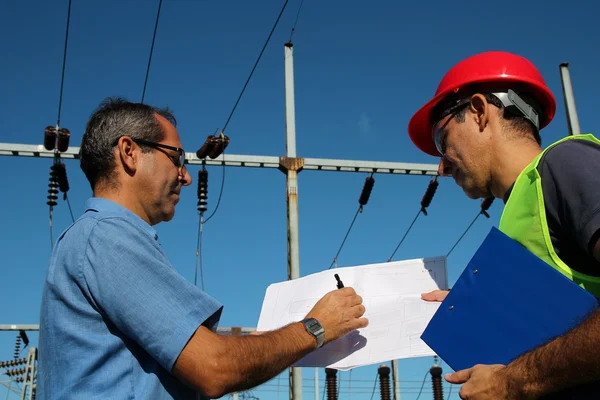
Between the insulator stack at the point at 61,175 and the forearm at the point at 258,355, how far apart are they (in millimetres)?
4952

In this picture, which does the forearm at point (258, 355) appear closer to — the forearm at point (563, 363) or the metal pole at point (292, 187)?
the forearm at point (563, 363)

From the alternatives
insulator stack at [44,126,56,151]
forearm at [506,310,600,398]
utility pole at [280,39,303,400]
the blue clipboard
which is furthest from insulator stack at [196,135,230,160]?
forearm at [506,310,600,398]

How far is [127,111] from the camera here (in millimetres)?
2215

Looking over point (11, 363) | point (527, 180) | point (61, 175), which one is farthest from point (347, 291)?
point (11, 363)

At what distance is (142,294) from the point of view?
165 cm

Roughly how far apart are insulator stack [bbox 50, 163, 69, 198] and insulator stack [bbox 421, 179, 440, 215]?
4.21 meters

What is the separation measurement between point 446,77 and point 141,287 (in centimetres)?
136

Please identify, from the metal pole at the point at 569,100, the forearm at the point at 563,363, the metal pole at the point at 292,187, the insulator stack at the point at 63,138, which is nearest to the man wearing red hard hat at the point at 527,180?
the forearm at the point at 563,363

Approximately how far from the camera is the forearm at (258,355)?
168 cm

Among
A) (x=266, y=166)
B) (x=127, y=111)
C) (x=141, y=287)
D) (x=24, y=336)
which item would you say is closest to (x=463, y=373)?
(x=141, y=287)

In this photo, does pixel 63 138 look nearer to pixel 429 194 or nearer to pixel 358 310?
pixel 429 194

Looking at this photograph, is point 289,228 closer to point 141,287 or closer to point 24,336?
point 141,287

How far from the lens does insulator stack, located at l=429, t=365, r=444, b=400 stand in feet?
25.6

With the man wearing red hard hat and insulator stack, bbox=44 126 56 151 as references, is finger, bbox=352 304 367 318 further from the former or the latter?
insulator stack, bbox=44 126 56 151
